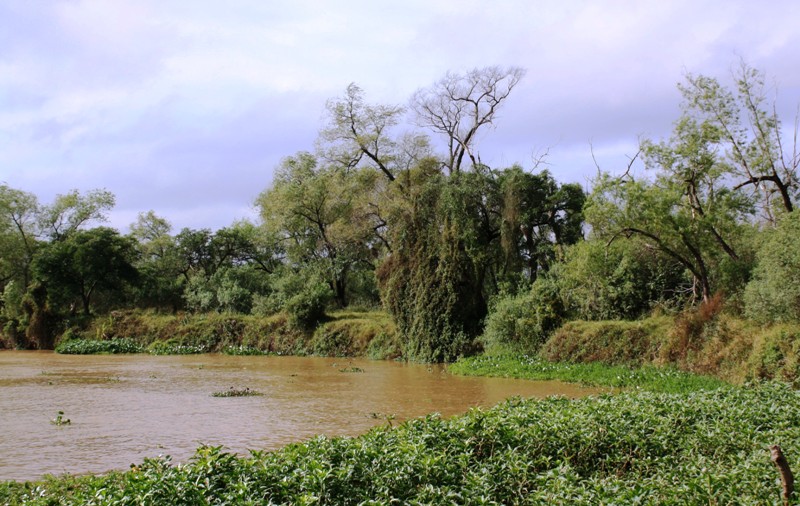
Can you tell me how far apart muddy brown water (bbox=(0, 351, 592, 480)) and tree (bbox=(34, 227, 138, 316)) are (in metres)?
13.2

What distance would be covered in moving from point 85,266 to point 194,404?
26570 mm

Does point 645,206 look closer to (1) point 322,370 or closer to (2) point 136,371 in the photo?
(1) point 322,370

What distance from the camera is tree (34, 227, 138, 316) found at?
36.5m

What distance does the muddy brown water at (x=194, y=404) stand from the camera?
9266mm

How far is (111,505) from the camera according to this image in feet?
16.6

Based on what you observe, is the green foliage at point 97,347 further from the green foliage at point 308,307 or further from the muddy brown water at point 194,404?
the green foliage at point 308,307

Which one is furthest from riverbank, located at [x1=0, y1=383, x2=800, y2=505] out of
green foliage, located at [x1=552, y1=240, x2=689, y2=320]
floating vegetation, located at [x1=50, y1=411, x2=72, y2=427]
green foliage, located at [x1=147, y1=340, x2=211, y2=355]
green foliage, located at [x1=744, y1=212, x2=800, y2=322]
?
green foliage, located at [x1=147, y1=340, x2=211, y2=355]

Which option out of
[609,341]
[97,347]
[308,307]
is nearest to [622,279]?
[609,341]

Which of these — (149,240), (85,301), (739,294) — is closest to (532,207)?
(739,294)

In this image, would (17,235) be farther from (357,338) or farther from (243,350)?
(357,338)

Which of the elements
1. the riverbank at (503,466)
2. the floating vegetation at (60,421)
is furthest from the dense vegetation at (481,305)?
the floating vegetation at (60,421)

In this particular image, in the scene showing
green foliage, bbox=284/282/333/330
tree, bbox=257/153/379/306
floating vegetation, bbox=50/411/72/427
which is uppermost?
tree, bbox=257/153/379/306

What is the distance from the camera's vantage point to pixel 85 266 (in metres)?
36.4

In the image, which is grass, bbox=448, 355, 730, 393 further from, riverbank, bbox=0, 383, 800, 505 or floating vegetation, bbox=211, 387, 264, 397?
floating vegetation, bbox=211, 387, 264, 397
